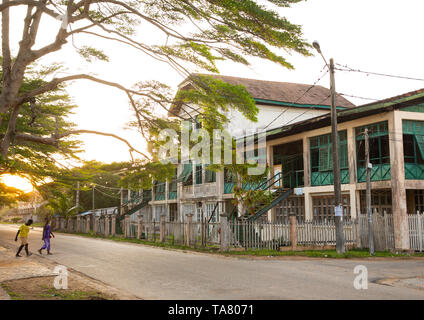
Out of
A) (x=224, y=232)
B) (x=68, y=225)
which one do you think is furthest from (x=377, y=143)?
(x=68, y=225)

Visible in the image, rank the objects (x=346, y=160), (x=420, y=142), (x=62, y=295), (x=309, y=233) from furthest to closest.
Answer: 1. (x=346, y=160)
2. (x=420, y=142)
3. (x=309, y=233)
4. (x=62, y=295)

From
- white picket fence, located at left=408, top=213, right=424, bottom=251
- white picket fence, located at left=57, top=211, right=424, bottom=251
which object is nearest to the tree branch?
white picket fence, located at left=57, top=211, right=424, bottom=251

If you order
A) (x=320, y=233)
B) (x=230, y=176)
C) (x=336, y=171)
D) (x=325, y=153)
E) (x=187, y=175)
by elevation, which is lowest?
(x=320, y=233)

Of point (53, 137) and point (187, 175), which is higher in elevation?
point (187, 175)

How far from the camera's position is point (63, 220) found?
162 ft

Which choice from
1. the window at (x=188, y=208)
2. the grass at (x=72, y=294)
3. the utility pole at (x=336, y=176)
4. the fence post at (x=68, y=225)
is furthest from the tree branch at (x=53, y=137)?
the fence post at (x=68, y=225)

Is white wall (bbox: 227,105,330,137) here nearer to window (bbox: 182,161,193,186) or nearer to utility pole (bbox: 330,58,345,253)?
window (bbox: 182,161,193,186)

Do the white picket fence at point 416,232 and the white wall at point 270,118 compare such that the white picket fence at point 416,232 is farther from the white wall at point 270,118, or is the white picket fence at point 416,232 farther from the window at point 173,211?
the window at point 173,211

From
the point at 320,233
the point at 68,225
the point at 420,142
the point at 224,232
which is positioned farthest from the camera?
the point at 68,225

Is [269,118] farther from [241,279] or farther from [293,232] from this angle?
[241,279]
